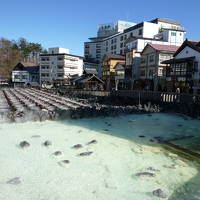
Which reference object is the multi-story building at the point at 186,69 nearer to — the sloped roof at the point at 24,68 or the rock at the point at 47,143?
the rock at the point at 47,143

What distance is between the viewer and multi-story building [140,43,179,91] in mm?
35375

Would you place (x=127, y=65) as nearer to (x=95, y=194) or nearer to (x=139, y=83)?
(x=139, y=83)

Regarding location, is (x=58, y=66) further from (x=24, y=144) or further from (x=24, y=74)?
(x=24, y=144)

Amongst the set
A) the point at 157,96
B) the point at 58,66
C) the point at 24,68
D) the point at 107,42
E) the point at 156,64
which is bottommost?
the point at 157,96

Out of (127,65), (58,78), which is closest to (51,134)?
(127,65)

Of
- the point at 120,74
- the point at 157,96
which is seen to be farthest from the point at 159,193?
the point at 120,74

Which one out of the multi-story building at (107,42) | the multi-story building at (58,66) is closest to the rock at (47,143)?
the multi-story building at (58,66)

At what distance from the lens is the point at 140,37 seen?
145ft

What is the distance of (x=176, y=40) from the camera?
48.7m

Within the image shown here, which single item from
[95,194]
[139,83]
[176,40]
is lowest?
[95,194]

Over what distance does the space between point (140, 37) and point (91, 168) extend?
41.4m

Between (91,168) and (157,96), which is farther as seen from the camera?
(157,96)

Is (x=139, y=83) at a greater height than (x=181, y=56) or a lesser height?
lesser

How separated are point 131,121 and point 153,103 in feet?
26.1
